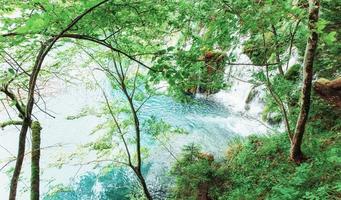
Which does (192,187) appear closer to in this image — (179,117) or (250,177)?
(250,177)

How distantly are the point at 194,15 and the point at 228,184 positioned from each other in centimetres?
→ 386

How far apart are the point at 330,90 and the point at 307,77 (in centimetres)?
288

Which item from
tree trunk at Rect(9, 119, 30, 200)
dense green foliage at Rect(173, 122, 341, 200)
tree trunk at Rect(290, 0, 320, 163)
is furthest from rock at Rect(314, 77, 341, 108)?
→ tree trunk at Rect(9, 119, 30, 200)

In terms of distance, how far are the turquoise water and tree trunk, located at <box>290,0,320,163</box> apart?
250cm

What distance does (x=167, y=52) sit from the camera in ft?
9.20

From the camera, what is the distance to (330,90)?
24.5 feet

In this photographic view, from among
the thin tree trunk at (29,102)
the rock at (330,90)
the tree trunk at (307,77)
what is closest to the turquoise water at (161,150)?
the tree trunk at (307,77)

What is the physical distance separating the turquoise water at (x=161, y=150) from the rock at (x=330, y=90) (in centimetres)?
293

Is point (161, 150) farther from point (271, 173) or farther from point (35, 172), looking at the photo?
point (35, 172)

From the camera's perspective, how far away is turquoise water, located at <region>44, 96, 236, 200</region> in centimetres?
945

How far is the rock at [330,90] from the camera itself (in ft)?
24.6

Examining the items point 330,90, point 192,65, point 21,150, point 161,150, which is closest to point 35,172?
Result: point 21,150

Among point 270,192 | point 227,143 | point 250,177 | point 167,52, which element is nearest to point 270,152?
point 250,177

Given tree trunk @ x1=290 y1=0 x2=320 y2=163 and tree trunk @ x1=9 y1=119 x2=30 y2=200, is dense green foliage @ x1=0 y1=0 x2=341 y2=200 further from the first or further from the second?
tree trunk @ x1=290 y1=0 x2=320 y2=163
